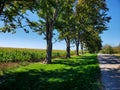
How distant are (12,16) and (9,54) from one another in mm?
16774

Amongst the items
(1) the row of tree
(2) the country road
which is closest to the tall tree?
(1) the row of tree

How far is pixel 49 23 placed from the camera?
33250mm

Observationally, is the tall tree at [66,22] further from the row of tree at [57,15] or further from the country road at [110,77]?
the country road at [110,77]

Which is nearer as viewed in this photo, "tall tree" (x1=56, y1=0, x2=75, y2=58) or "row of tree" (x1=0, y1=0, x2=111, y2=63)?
"row of tree" (x1=0, y1=0, x2=111, y2=63)

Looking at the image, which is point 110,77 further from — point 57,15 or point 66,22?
point 66,22

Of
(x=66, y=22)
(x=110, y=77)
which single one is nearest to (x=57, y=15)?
(x=66, y=22)

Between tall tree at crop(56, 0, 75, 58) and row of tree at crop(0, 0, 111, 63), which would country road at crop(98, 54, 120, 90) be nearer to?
row of tree at crop(0, 0, 111, 63)

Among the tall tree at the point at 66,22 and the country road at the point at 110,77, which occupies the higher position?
the tall tree at the point at 66,22

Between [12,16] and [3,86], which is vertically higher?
[12,16]

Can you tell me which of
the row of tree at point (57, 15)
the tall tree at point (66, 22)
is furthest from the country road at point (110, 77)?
the tall tree at point (66, 22)

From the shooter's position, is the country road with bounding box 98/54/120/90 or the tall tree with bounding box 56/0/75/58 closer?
the country road with bounding box 98/54/120/90

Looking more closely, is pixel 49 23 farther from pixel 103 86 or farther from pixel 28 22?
pixel 103 86

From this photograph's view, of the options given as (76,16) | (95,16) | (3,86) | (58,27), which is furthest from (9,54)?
(3,86)

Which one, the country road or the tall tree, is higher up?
the tall tree
